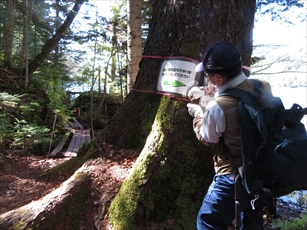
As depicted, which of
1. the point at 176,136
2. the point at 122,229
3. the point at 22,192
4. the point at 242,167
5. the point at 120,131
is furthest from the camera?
the point at 22,192

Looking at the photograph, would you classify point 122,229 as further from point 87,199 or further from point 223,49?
point 223,49

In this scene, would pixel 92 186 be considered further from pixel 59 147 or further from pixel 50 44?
pixel 50 44

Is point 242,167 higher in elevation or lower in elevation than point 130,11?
lower

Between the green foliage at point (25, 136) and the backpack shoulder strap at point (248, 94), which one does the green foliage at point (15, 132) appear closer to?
the green foliage at point (25, 136)

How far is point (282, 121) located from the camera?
1.66 m

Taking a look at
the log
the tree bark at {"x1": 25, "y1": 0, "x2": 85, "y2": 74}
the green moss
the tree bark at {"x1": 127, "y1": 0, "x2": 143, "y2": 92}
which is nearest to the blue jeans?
the green moss

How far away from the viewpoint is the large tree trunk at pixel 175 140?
104 inches

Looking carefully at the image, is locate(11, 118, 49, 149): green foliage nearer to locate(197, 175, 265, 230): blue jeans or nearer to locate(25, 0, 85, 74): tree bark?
locate(197, 175, 265, 230): blue jeans

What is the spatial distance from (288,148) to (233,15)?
1927 millimetres

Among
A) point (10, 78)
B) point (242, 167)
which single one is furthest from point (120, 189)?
point (10, 78)

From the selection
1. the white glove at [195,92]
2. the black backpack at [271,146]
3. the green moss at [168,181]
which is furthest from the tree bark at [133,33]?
the black backpack at [271,146]

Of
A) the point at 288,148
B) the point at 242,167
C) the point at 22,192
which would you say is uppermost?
the point at 288,148

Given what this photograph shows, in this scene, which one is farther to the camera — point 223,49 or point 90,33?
point 90,33

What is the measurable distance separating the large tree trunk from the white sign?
0.39 feet
